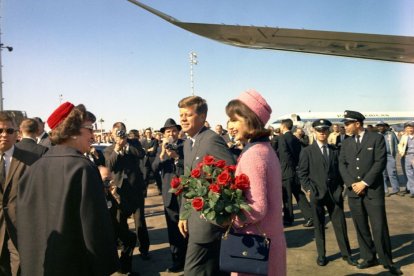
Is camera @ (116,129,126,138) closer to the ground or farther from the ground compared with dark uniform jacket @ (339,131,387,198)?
farther from the ground

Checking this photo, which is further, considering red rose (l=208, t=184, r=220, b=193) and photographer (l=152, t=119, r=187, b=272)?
photographer (l=152, t=119, r=187, b=272)

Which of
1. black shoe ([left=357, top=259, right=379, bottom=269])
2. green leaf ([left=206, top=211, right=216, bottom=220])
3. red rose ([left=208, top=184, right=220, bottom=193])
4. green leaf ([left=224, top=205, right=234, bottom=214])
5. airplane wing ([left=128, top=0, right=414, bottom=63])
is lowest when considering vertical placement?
black shoe ([left=357, top=259, right=379, bottom=269])

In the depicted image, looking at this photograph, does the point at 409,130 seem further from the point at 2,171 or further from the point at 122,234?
the point at 2,171

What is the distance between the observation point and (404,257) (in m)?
5.23

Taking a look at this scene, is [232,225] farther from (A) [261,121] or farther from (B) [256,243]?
(A) [261,121]

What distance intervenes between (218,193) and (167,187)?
11.3 feet

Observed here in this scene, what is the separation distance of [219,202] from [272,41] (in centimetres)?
131

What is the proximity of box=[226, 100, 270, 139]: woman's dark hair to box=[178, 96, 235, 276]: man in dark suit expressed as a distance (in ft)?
1.80

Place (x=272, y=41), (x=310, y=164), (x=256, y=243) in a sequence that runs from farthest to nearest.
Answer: (x=310, y=164) < (x=272, y=41) < (x=256, y=243)

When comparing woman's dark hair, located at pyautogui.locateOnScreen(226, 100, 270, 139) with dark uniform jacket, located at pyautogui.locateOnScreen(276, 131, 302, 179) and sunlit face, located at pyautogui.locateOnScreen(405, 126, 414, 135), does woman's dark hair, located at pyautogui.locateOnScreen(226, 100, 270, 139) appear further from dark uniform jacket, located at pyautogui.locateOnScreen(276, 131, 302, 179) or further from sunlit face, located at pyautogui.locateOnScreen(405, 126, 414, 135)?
sunlit face, located at pyautogui.locateOnScreen(405, 126, 414, 135)

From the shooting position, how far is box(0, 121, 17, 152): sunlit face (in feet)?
11.9

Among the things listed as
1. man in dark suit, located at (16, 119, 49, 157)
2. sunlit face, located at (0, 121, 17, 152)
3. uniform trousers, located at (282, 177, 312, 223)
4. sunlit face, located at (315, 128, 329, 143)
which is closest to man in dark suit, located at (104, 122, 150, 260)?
man in dark suit, located at (16, 119, 49, 157)

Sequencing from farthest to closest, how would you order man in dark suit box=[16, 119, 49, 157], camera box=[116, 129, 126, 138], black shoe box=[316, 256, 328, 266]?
1. camera box=[116, 129, 126, 138]
2. black shoe box=[316, 256, 328, 266]
3. man in dark suit box=[16, 119, 49, 157]

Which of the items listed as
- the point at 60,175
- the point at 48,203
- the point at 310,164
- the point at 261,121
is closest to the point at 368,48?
the point at 261,121
